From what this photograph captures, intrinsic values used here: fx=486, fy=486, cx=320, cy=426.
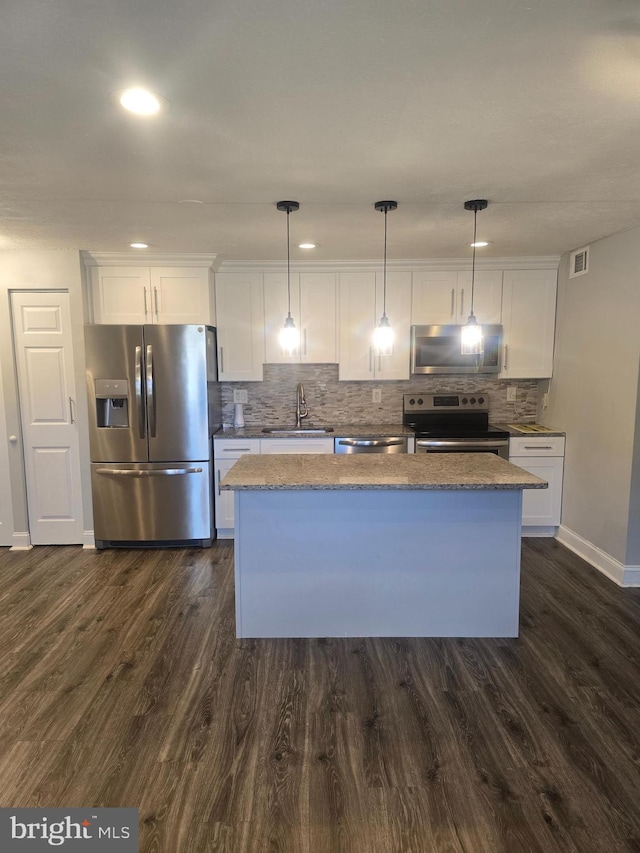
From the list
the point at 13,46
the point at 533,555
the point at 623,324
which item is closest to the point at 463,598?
the point at 533,555

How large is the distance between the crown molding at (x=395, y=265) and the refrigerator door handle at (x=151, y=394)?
1.06 meters

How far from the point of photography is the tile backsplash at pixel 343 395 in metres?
4.72

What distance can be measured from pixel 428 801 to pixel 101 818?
1.13 meters

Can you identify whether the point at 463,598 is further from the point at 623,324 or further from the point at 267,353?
the point at 267,353

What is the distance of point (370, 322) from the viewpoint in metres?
4.43

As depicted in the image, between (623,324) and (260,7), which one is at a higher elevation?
(260,7)

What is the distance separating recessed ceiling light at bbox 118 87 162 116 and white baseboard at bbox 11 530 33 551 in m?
3.71

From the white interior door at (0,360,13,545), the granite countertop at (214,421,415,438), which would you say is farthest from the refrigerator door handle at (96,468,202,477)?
the white interior door at (0,360,13,545)

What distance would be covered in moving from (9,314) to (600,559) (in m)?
5.00

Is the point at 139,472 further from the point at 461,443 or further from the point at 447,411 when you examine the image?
the point at 447,411

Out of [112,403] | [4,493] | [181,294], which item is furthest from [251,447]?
[4,493]

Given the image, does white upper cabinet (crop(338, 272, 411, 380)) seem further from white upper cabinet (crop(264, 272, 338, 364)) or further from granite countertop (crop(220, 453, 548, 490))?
granite countertop (crop(220, 453, 548, 490))

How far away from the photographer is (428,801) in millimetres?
1714

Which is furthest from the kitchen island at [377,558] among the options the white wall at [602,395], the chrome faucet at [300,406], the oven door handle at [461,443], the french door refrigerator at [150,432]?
the chrome faucet at [300,406]
